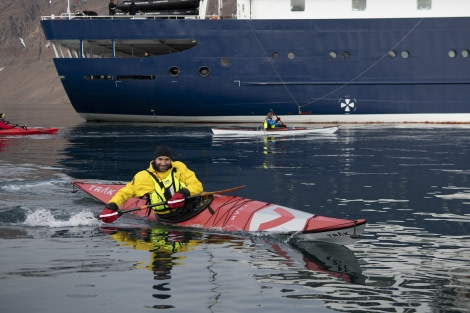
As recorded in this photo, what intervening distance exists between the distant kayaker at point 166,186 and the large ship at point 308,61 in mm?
28785

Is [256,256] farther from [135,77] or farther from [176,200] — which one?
[135,77]

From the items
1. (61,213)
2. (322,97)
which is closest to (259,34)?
(322,97)

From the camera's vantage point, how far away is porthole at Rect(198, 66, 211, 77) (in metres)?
42.5

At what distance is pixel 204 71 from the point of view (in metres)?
42.6

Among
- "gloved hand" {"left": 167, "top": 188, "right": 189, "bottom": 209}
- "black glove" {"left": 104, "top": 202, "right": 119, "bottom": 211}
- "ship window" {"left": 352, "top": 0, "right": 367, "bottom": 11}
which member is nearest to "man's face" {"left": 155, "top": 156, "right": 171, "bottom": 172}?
"gloved hand" {"left": 167, "top": 188, "right": 189, "bottom": 209}

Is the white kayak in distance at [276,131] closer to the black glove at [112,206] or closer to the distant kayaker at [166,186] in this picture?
the distant kayaker at [166,186]

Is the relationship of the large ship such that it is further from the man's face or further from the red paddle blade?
the red paddle blade

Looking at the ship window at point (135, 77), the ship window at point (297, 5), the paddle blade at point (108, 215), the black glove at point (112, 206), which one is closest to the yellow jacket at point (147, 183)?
the black glove at point (112, 206)

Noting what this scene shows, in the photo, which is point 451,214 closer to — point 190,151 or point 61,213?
point 61,213

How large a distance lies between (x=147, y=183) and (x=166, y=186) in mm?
335

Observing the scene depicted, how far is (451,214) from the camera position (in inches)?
591

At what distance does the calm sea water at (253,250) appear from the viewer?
29.9 ft

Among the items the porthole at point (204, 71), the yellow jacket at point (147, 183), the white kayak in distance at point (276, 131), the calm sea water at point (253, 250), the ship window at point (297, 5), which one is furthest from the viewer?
the ship window at point (297, 5)

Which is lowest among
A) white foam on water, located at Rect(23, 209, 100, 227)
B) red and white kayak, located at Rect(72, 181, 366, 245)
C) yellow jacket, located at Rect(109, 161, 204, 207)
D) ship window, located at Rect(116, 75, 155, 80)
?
white foam on water, located at Rect(23, 209, 100, 227)
